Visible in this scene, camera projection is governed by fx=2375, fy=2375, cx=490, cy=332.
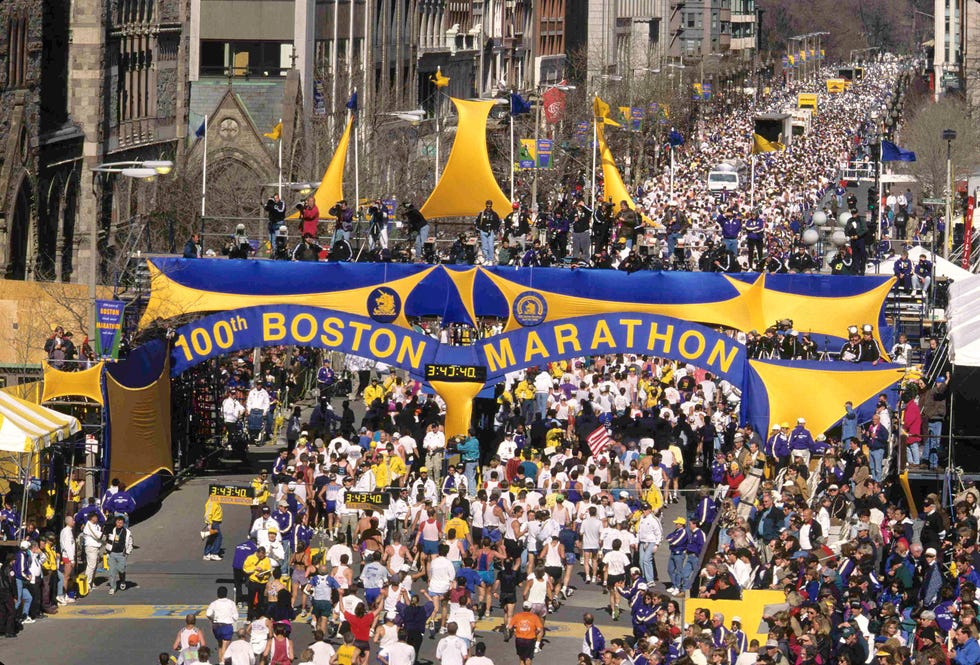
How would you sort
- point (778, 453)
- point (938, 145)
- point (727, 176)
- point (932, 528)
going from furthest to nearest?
point (938, 145) < point (727, 176) < point (778, 453) < point (932, 528)

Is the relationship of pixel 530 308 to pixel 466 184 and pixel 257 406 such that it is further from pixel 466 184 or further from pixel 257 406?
pixel 466 184

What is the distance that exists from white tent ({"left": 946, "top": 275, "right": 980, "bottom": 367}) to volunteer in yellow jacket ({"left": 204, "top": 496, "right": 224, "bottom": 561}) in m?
10.7

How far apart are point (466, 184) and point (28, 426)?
688 inches

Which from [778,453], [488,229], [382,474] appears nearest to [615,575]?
[382,474]

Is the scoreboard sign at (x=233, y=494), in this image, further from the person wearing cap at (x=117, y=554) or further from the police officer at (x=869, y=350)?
the police officer at (x=869, y=350)

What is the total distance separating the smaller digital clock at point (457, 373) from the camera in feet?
132

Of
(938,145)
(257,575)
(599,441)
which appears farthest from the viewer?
(938,145)

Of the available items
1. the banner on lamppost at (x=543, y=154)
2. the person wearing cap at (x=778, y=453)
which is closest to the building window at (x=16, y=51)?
the banner on lamppost at (x=543, y=154)

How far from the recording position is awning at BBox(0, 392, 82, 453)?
32.3 m

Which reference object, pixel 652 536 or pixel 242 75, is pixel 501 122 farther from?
pixel 652 536

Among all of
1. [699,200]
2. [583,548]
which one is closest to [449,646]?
[583,548]

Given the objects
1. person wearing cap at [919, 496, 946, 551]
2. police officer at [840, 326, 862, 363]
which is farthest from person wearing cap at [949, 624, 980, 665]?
police officer at [840, 326, 862, 363]

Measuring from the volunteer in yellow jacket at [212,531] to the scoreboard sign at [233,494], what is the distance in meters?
0.28

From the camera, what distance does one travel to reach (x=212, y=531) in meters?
34.9
